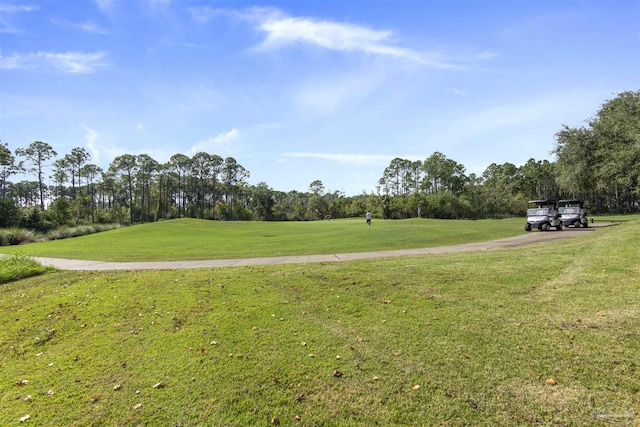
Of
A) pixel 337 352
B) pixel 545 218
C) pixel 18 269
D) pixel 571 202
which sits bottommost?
pixel 337 352

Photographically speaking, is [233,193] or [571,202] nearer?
[571,202]

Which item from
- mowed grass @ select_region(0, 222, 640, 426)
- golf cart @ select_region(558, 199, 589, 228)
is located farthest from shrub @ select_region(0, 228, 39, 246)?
golf cart @ select_region(558, 199, 589, 228)

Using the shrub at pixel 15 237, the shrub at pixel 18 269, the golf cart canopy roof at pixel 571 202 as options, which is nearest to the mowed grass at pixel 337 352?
the shrub at pixel 18 269

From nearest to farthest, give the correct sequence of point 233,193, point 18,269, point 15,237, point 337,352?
point 337,352
point 18,269
point 15,237
point 233,193

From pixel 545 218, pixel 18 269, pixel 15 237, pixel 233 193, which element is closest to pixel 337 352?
pixel 18 269

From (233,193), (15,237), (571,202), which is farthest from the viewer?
(233,193)

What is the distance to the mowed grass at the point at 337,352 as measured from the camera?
3.73 metres

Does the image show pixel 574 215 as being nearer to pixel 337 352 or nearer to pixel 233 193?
pixel 337 352

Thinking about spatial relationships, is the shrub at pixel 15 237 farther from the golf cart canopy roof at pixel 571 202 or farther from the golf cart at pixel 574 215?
the golf cart canopy roof at pixel 571 202

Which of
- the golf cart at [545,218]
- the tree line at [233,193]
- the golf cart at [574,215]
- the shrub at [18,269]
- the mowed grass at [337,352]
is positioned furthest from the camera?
the tree line at [233,193]

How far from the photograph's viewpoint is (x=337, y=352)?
505cm

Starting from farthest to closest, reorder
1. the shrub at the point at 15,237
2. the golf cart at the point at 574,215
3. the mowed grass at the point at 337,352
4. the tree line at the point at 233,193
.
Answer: the tree line at the point at 233,193 < the shrub at the point at 15,237 < the golf cart at the point at 574,215 < the mowed grass at the point at 337,352

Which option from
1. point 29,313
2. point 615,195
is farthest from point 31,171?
point 615,195

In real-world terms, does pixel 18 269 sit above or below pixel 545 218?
below
